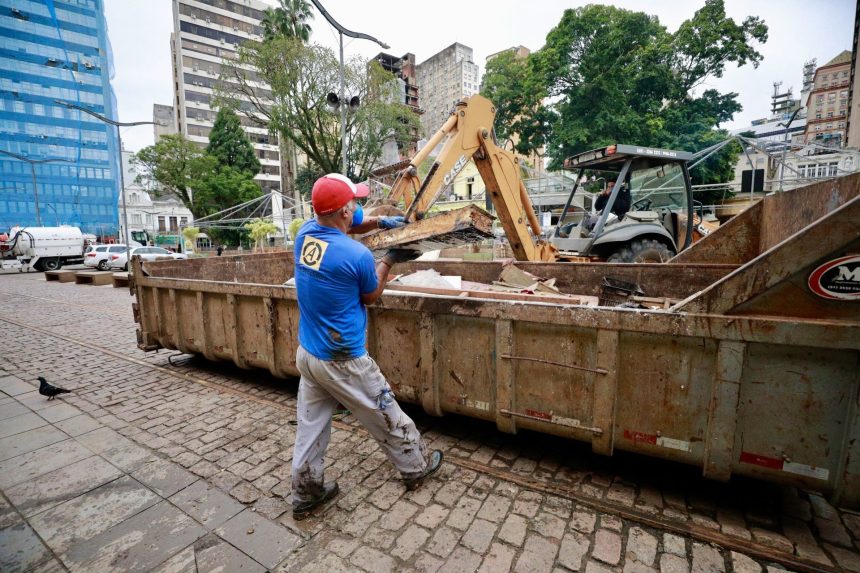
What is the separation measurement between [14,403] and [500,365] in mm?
5527

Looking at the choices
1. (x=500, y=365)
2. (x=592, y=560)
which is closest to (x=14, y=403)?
(x=500, y=365)

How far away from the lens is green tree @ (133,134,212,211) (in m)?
31.7

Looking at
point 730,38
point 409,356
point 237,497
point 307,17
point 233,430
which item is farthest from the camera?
point 307,17

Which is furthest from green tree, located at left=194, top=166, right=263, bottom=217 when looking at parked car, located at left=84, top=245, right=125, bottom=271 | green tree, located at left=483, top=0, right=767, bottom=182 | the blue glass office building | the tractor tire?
green tree, located at left=483, top=0, right=767, bottom=182

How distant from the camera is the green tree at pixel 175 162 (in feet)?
104

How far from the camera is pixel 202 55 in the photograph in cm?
5766

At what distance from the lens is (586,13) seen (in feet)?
84.7

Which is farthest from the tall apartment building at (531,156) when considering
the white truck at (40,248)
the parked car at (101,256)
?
the white truck at (40,248)

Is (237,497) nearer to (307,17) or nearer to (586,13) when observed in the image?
(586,13)

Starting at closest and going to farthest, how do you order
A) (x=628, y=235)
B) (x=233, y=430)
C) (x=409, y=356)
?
(x=409, y=356), (x=233, y=430), (x=628, y=235)

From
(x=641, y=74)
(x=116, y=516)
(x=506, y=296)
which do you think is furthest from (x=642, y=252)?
(x=641, y=74)

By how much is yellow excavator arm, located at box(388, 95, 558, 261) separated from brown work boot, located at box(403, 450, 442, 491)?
264 centimetres

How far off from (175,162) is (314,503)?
37150 millimetres

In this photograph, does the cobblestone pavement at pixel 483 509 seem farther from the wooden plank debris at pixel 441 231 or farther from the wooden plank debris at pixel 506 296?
the wooden plank debris at pixel 441 231
